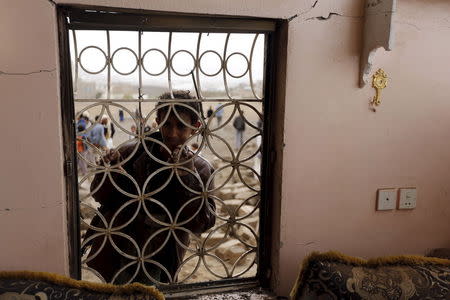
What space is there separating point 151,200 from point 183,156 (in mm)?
202

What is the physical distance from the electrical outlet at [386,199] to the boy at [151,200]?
27.6 inches

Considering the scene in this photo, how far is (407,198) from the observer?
172 centimetres

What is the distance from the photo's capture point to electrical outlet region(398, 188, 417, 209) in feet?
Answer: 5.62

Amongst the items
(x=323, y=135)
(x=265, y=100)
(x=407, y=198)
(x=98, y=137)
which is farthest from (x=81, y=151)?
(x=407, y=198)

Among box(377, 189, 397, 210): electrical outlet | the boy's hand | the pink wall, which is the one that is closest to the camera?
A: the pink wall

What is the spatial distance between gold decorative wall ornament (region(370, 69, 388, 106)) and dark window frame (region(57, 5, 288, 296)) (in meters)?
0.38

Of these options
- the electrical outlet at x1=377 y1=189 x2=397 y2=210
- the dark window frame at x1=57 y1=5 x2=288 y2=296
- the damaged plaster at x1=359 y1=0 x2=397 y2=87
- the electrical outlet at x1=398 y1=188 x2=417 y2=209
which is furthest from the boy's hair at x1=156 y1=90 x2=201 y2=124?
the electrical outlet at x1=398 y1=188 x2=417 y2=209

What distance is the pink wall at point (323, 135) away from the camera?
51.1 inches

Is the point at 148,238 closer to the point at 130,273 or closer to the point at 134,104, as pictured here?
the point at 130,273

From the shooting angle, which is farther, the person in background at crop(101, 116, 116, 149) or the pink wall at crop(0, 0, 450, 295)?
the person in background at crop(101, 116, 116, 149)

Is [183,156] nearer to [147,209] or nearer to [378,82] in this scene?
[147,209]

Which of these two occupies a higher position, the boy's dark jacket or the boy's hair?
the boy's hair

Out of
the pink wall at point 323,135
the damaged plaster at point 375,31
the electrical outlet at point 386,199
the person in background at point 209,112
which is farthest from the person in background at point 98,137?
the electrical outlet at point 386,199

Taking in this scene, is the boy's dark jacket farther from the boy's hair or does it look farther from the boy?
the boy's hair
